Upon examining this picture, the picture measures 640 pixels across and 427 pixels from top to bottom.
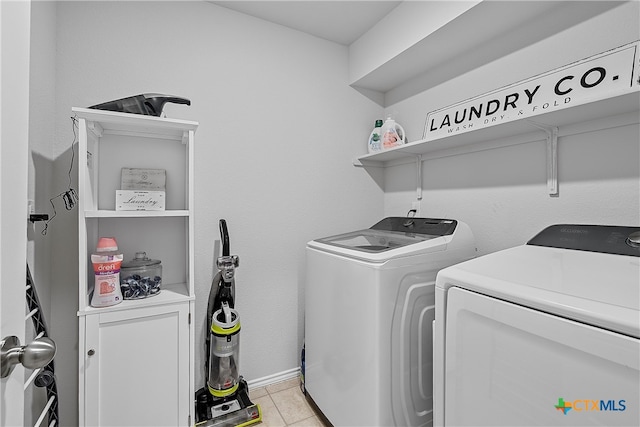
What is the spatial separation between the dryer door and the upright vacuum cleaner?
3.75 feet

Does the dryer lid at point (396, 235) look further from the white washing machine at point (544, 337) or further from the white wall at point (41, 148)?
the white wall at point (41, 148)

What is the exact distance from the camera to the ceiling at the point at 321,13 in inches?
73.2

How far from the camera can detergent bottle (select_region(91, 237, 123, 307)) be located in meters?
1.31

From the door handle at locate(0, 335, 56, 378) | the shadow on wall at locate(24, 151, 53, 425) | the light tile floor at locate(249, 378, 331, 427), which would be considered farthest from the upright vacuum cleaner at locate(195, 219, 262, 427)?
the door handle at locate(0, 335, 56, 378)

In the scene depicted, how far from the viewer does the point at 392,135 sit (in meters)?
2.15

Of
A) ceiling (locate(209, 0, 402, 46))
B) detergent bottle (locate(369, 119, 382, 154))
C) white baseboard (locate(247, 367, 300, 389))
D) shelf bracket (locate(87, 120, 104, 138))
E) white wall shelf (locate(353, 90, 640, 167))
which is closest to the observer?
white wall shelf (locate(353, 90, 640, 167))

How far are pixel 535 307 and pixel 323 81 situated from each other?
78.8 inches

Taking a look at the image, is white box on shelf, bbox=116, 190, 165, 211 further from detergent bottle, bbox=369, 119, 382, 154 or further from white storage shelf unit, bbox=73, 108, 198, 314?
detergent bottle, bbox=369, 119, 382, 154

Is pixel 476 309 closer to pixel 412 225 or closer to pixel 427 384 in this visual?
pixel 427 384

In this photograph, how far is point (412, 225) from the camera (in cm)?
177

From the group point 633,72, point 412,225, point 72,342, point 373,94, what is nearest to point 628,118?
point 633,72

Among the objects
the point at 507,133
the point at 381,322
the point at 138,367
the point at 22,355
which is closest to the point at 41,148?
the point at 138,367

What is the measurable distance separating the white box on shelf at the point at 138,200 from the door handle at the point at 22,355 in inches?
38.0

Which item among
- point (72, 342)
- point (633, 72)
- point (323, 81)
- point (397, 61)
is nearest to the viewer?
point (633, 72)
